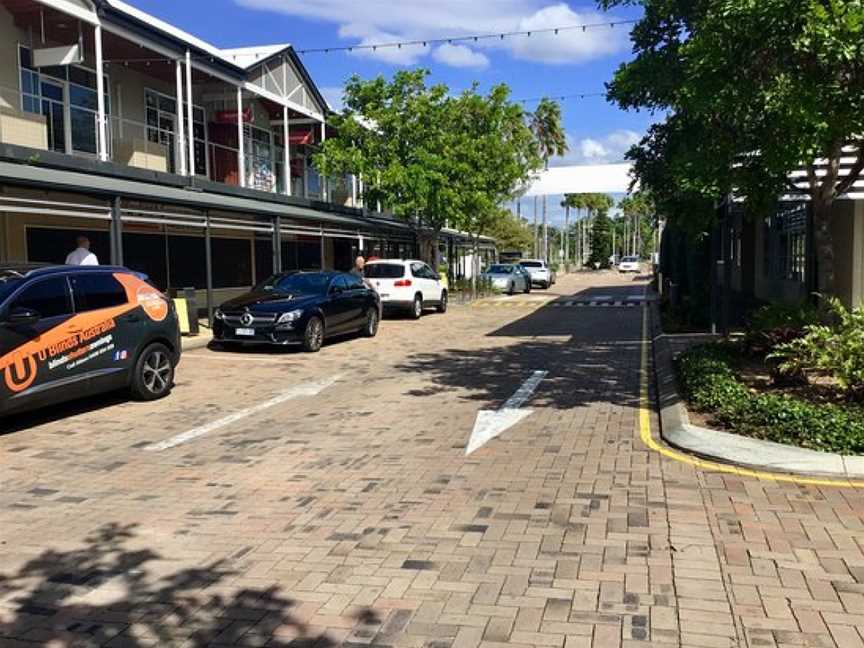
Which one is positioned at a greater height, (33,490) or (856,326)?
(856,326)

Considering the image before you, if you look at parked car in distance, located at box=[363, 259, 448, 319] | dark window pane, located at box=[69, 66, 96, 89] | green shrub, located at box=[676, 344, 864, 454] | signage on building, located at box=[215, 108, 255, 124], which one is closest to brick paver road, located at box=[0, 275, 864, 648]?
green shrub, located at box=[676, 344, 864, 454]

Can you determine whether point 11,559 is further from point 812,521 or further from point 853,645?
point 812,521

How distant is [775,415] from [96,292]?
7.02m

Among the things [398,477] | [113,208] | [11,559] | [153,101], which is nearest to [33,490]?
[11,559]

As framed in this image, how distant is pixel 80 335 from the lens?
8664 millimetres

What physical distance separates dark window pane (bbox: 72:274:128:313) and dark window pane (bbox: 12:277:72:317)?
0.48 feet

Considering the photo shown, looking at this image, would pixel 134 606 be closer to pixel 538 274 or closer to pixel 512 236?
pixel 538 274

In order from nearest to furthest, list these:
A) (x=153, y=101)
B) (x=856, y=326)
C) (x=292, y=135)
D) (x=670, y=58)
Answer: (x=856, y=326), (x=670, y=58), (x=153, y=101), (x=292, y=135)

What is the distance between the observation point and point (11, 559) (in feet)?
15.8

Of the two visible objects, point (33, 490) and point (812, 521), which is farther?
point (33, 490)

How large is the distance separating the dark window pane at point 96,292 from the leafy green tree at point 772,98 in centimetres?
635

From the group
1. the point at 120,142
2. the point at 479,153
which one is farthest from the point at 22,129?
the point at 479,153

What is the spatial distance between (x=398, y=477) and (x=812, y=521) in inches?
116

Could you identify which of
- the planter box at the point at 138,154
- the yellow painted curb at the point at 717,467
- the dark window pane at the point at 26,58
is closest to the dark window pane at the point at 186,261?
the planter box at the point at 138,154
